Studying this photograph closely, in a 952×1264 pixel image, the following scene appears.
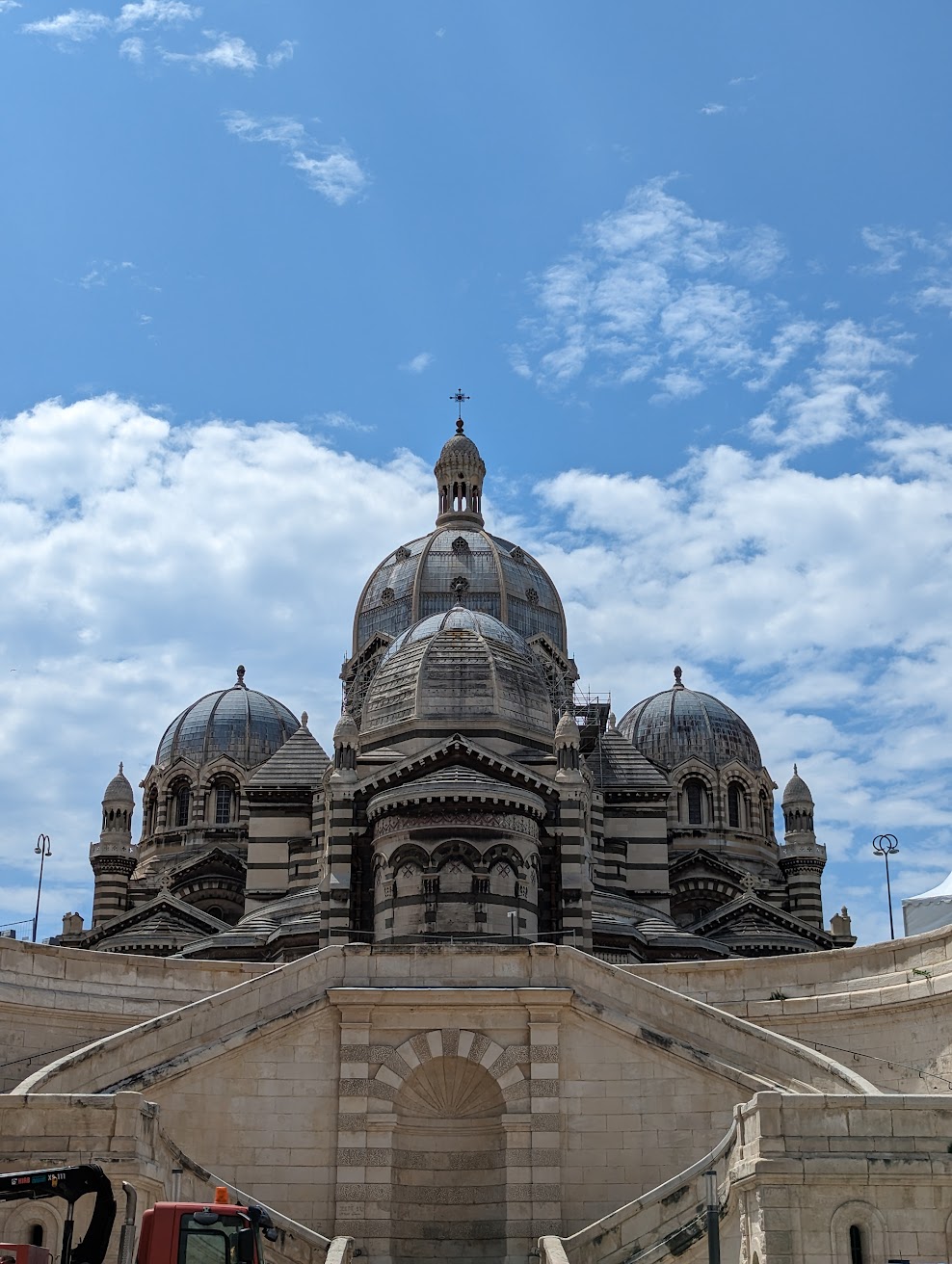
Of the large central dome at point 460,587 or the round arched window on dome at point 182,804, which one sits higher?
the large central dome at point 460,587

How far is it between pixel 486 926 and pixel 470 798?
345 centimetres

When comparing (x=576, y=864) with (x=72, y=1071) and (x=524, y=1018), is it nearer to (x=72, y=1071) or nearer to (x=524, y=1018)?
(x=524, y=1018)

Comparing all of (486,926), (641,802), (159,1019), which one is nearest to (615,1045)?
(159,1019)

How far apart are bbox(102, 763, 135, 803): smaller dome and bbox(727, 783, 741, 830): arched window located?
76.7 feet

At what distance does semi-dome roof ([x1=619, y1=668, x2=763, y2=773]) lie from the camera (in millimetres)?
68625

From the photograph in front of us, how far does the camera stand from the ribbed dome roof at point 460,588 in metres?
64.6

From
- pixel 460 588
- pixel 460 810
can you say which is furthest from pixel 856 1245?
pixel 460 588

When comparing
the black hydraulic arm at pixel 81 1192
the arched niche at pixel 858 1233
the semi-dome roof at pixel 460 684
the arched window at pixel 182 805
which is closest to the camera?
the black hydraulic arm at pixel 81 1192

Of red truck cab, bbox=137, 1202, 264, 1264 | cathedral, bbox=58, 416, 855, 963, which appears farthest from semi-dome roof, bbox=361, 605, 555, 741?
red truck cab, bbox=137, 1202, 264, 1264

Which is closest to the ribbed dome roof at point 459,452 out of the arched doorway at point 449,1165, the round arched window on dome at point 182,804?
the round arched window on dome at point 182,804

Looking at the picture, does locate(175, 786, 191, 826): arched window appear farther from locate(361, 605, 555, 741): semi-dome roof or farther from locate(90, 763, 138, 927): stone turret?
locate(361, 605, 555, 741): semi-dome roof

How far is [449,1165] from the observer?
31281mm

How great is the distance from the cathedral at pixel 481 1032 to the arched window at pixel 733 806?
5.81 meters

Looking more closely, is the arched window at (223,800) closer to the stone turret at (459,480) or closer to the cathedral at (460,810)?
the cathedral at (460,810)
